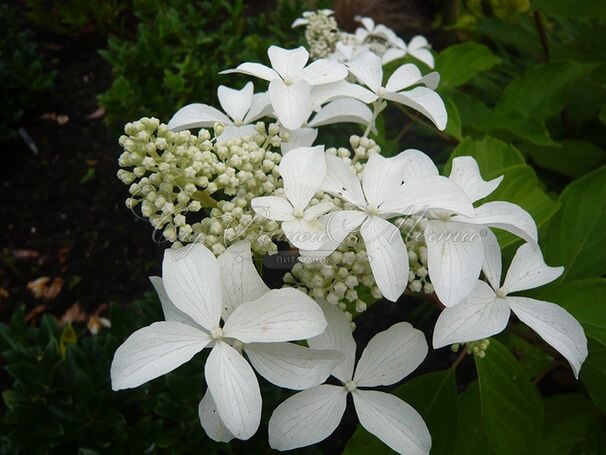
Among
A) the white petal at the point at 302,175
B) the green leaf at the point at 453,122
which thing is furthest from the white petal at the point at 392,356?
the green leaf at the point at 453,122

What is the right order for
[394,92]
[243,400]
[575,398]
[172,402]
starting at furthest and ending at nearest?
[172,402] < [575,398] < [394,92] < [243,400]

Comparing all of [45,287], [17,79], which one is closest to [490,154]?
[45,287]

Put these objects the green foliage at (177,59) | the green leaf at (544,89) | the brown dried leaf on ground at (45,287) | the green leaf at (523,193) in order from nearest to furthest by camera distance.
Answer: the green leaf at (523,193) < the green leaf at (544,89) < the green foliage at (177,59) < the brown dried leaf on ground at (45,287)

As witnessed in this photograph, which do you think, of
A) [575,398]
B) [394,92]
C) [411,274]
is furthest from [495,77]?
[411,274]

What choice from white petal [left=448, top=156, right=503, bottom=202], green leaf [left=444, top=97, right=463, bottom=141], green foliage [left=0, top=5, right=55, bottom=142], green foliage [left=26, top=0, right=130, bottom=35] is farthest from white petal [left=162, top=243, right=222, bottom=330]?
green foliage [left=26, top=0, right=130, bottom=35]

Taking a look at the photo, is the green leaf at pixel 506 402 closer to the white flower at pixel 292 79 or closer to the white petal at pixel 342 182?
the white petal at pixel 342 182

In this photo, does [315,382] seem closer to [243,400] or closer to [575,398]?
[243,400]
